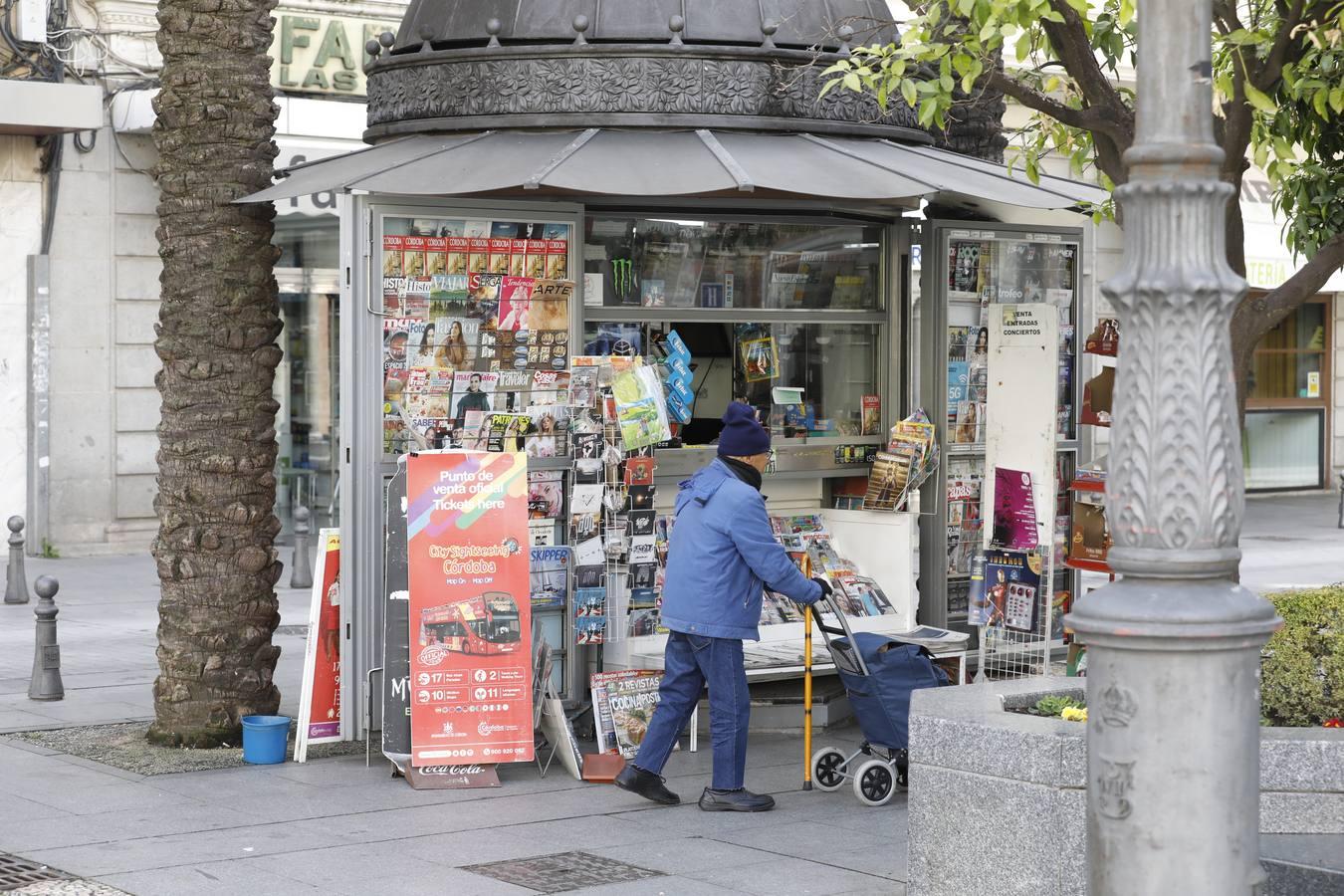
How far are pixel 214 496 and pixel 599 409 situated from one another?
1981 mm

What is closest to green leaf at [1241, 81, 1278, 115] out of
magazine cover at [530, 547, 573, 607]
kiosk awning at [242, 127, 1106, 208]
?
kiosk awning at [242, 127, 1106, 208]

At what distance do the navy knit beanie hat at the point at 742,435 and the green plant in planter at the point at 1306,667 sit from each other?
242 cm

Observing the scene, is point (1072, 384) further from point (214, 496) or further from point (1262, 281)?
point (1262, 281)

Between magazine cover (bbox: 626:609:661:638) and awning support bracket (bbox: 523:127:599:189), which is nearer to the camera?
awning support bracket (bbox: 523:127:599:189)

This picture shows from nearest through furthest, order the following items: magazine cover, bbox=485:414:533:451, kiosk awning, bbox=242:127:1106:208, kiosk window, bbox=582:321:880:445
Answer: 1. kiosk awning, bbox=242:127:1106:208
2. magazine cover, bbox=485:414:533:451
3. kiosk window, bbox=582:321:880:445

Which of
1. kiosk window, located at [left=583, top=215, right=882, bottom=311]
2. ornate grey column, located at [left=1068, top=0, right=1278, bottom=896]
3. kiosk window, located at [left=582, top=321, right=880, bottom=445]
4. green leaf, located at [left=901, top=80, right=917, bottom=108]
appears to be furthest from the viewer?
kiosk window, located at [left=582, top=321, right=880, bottom=445]

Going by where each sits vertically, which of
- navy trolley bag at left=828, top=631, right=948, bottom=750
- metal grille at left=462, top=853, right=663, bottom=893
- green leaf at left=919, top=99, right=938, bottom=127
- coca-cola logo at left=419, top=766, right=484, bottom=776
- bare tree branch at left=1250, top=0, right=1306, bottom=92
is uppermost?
bare tree branch at left=1250, top=0, right=1306, bottom=92

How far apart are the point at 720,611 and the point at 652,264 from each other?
2948 mm

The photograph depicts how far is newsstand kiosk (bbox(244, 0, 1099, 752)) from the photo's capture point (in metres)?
8.80

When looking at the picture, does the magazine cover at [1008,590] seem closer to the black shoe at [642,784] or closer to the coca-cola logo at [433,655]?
the black shoe at [642,784]

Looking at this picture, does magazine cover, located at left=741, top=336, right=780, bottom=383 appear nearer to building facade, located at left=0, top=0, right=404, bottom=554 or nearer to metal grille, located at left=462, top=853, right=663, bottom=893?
metal grille, located at left=462, top=853, right=663, bottom=893

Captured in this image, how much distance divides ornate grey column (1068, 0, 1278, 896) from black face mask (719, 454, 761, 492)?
419cm

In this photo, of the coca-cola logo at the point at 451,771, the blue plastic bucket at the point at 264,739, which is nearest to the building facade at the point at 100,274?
the blue plastic bucket at the point at 264,739

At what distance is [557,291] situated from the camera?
9.31 metres
